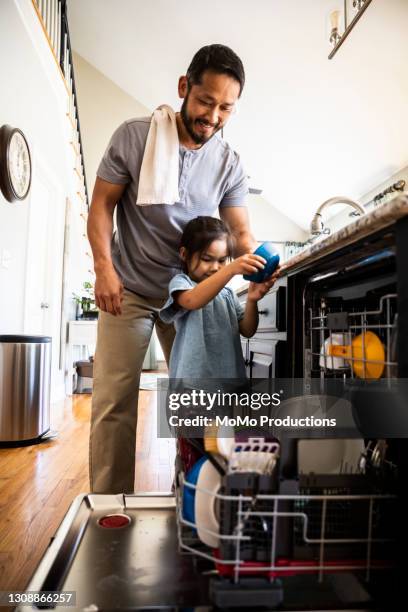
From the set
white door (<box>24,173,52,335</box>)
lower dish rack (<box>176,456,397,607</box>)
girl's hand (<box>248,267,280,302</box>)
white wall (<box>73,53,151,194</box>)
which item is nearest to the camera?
lower dish rack (<box>176,456,397,607</box>)

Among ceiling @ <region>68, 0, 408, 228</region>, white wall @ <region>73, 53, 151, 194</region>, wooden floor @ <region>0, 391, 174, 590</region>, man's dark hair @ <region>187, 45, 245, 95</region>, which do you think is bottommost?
wooden floor @ <region>0, 391, 174, 590</region>

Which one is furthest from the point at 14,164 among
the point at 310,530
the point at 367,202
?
the point at 367,202

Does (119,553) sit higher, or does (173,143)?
(173,143)

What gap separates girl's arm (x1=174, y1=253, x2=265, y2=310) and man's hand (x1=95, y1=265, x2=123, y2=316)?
18cm

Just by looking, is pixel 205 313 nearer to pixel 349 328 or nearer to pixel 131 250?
pixel 131 250

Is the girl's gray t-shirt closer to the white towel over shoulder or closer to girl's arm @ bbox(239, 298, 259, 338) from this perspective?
girl's arm @ bbox(239, 298, 259, 338)

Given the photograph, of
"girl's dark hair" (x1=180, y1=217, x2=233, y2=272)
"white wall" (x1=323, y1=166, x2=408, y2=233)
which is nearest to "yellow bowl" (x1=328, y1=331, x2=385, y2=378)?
"girl's dark hair" (x1=180, y1=217, x2=233, y2=272)

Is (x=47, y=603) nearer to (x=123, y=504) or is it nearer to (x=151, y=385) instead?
(x=123, y=504)

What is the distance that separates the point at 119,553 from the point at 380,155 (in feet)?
12.5

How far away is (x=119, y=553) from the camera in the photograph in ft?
2.28

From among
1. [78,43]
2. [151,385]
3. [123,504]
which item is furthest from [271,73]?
[123,504]

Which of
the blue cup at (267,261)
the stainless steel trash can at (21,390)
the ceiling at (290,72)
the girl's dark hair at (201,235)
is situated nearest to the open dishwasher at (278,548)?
the blue cup at (267,261)

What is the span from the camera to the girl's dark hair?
1081 mm

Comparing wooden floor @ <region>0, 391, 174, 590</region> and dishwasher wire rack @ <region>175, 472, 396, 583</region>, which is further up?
dishwasher wire rack @ <region>175, 472, 396, 583</region>
